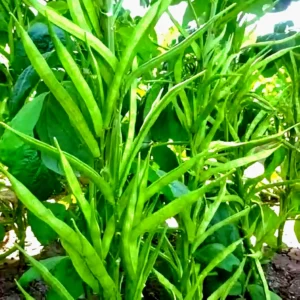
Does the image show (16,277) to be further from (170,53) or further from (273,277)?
(170,53)

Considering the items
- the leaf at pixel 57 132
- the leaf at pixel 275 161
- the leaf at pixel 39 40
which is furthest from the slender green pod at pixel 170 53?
the leaf at pixel 275 161

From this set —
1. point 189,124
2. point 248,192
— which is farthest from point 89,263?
point 248,192

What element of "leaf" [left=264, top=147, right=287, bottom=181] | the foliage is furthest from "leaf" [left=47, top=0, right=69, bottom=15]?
"leaf" [left=264, top=147, right=287, bottom=181]

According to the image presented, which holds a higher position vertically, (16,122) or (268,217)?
(16,122)

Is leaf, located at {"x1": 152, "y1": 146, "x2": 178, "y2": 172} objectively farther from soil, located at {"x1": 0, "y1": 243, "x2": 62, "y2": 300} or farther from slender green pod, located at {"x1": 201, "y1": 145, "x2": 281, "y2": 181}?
soil, located at {"x1": 0, "y1": 243, "x2": 62, "y2": 300}

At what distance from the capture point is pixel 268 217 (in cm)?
85

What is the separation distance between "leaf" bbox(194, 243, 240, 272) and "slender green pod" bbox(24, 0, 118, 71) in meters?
0.30

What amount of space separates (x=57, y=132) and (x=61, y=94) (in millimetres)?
115

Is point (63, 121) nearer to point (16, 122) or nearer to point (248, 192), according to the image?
point (16, 122)

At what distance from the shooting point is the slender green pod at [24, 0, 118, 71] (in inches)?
18.0

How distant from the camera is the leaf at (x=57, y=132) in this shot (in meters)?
0.57

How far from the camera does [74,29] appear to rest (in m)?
0.47

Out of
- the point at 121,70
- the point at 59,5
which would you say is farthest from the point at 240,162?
the point at 59,5

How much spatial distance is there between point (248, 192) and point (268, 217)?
8cm
